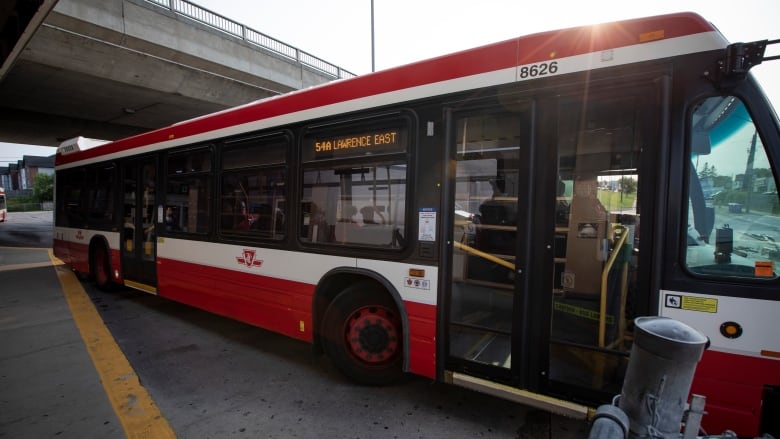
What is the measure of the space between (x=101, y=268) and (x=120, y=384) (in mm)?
5165

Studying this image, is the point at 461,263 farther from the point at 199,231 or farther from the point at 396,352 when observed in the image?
the point at 199,231

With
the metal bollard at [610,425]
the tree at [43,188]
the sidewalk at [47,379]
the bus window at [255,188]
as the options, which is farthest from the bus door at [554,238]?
the tree at [43,188]

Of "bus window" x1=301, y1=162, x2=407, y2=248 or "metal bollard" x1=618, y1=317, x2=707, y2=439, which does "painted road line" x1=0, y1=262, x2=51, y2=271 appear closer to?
"bus window" x1=301, y1=162, x2=407, y2=248

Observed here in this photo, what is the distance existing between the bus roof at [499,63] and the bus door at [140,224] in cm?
259

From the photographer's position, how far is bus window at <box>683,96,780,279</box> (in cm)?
229

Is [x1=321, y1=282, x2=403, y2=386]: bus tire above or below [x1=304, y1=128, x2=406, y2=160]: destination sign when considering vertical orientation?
below

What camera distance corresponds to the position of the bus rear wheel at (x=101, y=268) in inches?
305

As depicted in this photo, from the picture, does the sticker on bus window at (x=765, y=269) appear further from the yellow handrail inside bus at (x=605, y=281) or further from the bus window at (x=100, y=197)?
the bus window at (x=100, y=197)

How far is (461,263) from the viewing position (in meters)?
3.60

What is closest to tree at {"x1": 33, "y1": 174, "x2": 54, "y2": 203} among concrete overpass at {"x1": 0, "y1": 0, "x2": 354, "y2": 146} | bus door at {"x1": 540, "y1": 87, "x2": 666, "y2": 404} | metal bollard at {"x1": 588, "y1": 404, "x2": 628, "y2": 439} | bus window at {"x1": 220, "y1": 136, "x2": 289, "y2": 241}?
concrete overpass at {"x1": 0, "y1": 0, "x2": 354, "y2": 146}

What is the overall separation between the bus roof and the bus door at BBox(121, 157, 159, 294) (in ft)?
8.51

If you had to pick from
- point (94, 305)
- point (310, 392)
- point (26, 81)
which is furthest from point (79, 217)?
point (310, 392)

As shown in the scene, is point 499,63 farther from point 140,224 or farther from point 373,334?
point 140,224

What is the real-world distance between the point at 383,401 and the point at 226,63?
13.0 meters
